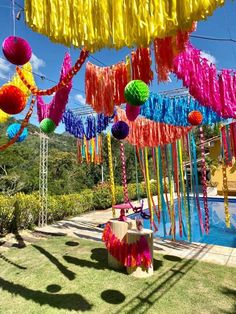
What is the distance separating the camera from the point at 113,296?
Result: 446 centimetres

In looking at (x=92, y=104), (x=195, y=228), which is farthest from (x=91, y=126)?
(x=195, y=228)

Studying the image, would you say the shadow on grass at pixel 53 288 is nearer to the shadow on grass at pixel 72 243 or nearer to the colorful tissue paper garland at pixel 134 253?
the colorful tissue paper garland at pixel 134 253

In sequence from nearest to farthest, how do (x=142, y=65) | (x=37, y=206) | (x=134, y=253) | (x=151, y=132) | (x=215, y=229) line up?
(x=142, y=65)
(x=134, y=253)
(x=151, y=132)
(x=37, y=206)
(x=215, y=229)

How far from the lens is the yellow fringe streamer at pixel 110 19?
1.66 meters

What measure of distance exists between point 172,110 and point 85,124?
330 centimetres

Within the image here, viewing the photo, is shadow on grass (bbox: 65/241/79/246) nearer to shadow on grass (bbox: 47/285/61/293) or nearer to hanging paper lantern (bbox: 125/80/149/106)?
shadow on grass (bbox: 47/285/61/293)

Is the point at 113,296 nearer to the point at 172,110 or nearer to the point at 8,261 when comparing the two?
the point at 8,261

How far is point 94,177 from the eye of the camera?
818 inches

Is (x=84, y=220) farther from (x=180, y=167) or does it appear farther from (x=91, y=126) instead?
(x=180, y=167)

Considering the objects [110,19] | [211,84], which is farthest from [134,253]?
[110,19]

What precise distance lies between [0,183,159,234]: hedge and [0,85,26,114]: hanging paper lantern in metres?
6.09

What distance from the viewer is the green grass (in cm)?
412

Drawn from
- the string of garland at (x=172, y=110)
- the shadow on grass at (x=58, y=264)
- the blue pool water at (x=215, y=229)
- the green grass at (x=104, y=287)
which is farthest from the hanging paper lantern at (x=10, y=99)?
the blue pool water at (x=215, y=229)

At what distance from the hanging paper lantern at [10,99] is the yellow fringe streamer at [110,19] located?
159 centimetres
